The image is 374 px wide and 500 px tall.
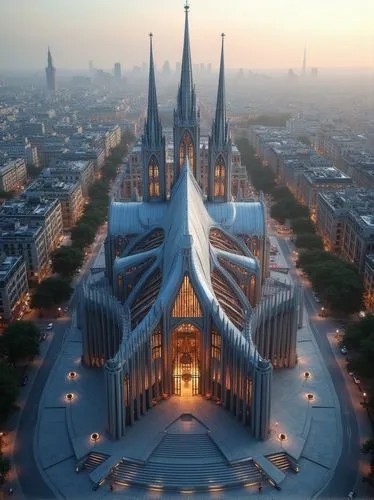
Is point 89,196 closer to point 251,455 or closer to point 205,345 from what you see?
point 205,345

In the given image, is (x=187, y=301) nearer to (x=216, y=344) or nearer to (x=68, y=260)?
(x=216, y=344)

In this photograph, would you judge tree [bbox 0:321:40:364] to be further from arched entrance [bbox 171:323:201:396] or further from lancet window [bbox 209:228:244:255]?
lancet window [bbox 209:228:244:255]

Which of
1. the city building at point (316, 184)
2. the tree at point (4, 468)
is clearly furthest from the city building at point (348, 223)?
the tree at point (4, 468)

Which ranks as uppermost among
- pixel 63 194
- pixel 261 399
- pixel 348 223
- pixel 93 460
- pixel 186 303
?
pixel 186 303

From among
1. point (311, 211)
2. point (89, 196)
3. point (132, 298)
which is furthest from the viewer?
point (89, 196)

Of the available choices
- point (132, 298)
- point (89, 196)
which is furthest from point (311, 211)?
point (132, 298)

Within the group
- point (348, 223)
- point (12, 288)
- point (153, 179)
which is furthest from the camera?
point (348, 223)

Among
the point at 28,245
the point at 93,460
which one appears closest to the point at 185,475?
the point at 93,460

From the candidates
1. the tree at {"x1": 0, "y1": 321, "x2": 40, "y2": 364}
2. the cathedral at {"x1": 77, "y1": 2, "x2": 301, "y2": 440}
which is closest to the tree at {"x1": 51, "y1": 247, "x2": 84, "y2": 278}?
the cathedral at {"x1": 77, "y1": 2, "x2": 301, "y2": 440}
